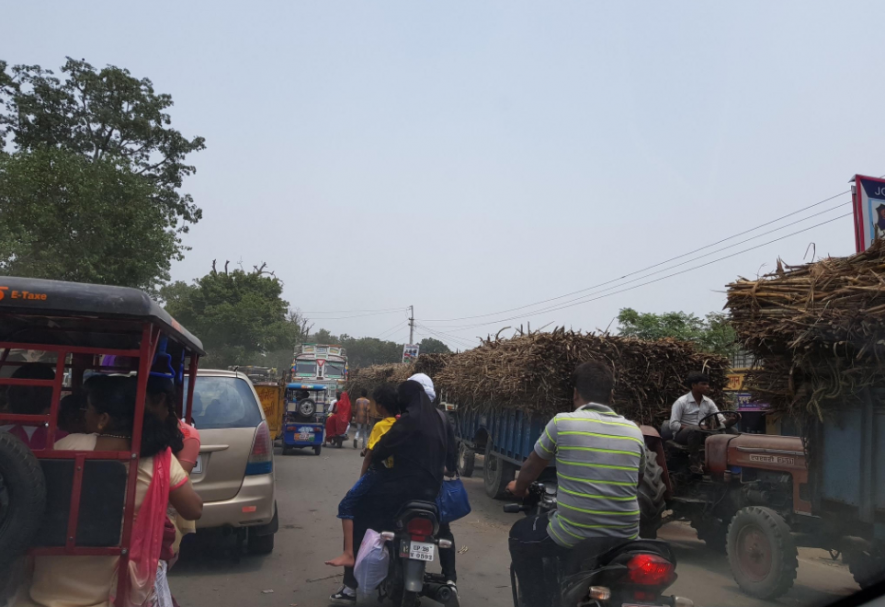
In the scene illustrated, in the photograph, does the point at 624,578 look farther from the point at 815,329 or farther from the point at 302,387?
the point at 302,387

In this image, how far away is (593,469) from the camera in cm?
354

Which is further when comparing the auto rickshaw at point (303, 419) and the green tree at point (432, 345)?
the green tree at point (432, 345)

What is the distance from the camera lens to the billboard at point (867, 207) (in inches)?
369

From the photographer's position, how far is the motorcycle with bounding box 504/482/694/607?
325 centimetres

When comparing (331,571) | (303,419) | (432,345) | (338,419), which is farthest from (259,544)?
(432,345)

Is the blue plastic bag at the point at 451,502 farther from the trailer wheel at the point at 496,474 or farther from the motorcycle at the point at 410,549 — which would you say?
the trailer wheel at the point at 496,474

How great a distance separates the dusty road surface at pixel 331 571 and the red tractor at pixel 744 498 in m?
0.31

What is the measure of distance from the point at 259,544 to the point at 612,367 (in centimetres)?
542

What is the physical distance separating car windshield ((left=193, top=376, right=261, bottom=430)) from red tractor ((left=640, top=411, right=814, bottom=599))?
3694mm

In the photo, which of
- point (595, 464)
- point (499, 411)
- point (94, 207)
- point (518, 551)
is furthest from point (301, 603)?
point (94, 207)

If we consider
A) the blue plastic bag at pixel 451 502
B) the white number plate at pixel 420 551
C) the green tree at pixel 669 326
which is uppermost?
the green tree at pixel 669 326

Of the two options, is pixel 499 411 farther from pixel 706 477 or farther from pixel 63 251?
pixel 63 251

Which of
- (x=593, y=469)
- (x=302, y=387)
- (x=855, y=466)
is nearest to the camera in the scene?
(x=593, y=469)

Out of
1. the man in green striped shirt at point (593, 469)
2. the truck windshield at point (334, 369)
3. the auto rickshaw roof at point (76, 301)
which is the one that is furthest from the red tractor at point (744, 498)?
the truck windshield at point (334, 369)
